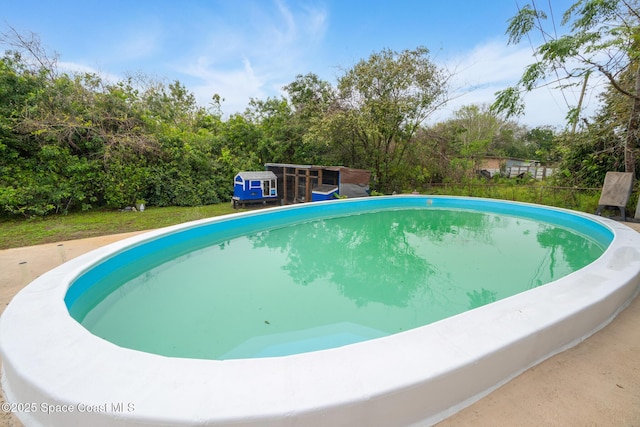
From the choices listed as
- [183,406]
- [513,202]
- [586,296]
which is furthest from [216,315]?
[513,202]

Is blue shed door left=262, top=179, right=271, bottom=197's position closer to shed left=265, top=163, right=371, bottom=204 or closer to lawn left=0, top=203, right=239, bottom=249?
shed left=265, top=163, right=371, bottom=204

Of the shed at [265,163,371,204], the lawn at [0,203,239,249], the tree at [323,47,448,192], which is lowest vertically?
the lawn at [0,203,239,249]

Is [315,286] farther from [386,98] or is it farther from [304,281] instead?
[386,98]

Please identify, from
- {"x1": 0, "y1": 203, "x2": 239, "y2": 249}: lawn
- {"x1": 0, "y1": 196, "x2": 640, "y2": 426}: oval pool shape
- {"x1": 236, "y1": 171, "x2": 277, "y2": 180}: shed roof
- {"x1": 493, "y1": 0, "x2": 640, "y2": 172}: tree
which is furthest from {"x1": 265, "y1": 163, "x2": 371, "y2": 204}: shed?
{"x1": 0, "y1": 196, "x2": 640, "y2": 426}: oval pool shape

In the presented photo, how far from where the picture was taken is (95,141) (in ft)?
26.3

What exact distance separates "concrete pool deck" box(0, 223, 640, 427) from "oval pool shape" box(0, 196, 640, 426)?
79mm

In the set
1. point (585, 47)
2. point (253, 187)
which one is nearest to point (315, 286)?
point (253, 187)

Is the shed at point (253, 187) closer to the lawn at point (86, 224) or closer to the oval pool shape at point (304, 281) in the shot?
the lawn at point (86, 224)

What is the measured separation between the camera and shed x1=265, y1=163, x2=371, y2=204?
975cm

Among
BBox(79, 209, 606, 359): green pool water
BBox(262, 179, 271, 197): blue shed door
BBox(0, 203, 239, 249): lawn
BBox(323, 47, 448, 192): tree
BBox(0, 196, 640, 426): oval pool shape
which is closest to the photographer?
BBox(0, 196, 640, 426): oval pool shape

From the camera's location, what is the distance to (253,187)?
371 inches

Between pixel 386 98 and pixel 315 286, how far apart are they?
28.3ft

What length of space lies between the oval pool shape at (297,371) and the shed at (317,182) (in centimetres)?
737

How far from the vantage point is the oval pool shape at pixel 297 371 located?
1450 millimetres
